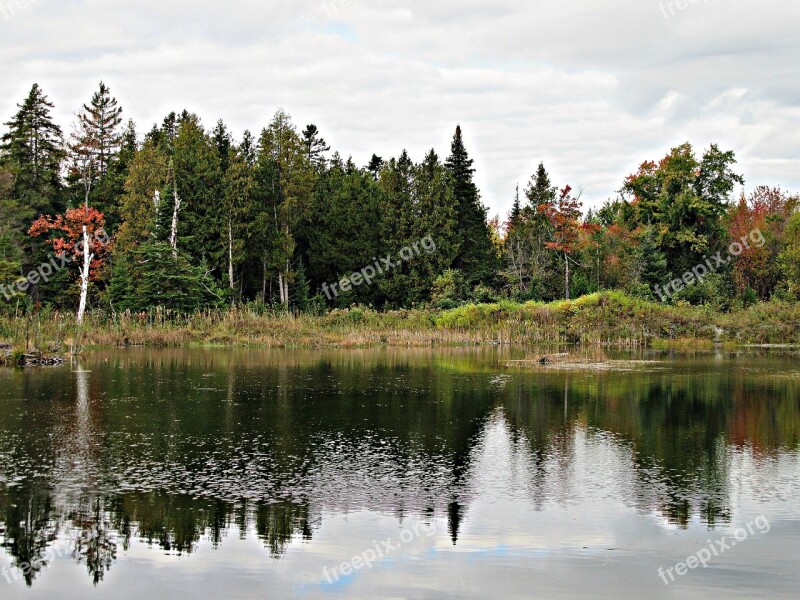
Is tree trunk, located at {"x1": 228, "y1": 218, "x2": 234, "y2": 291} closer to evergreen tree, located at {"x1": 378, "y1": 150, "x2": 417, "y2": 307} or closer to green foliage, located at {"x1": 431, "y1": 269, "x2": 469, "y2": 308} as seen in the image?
evergreen tree, located at {"x1": 378, "y1": 150, "x2": 417, "y2": 307}

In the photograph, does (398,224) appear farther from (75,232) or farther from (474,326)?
(75,232)

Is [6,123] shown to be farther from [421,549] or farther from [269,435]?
[421,549]

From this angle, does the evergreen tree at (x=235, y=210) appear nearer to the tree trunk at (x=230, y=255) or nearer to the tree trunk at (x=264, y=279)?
the tree trunk at (x=230, y=255)

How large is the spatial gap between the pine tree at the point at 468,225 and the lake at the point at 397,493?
41.9 metres

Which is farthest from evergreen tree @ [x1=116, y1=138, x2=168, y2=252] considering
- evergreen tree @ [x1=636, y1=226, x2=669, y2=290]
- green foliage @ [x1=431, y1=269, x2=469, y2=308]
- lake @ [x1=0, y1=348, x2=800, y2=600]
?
evergreen tree @ [x1=636, y1=226, x2=669, y2=290]

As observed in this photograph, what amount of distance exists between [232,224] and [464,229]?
20.3 m

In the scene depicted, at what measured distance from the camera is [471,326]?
55781mm

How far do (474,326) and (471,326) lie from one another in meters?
0.19

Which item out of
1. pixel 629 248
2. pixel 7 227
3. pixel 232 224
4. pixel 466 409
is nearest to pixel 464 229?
pixel 629 248

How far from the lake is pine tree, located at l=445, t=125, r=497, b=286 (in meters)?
41.9

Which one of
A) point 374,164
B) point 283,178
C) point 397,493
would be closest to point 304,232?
point 283,178

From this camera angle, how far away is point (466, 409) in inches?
953

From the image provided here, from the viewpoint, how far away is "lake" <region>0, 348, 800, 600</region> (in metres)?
10.8

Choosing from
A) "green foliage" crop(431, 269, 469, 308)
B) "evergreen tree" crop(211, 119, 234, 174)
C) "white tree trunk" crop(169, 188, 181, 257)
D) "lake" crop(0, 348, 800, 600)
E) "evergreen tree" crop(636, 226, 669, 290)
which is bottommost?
"lake" crop(0, 348, 800, 600)
